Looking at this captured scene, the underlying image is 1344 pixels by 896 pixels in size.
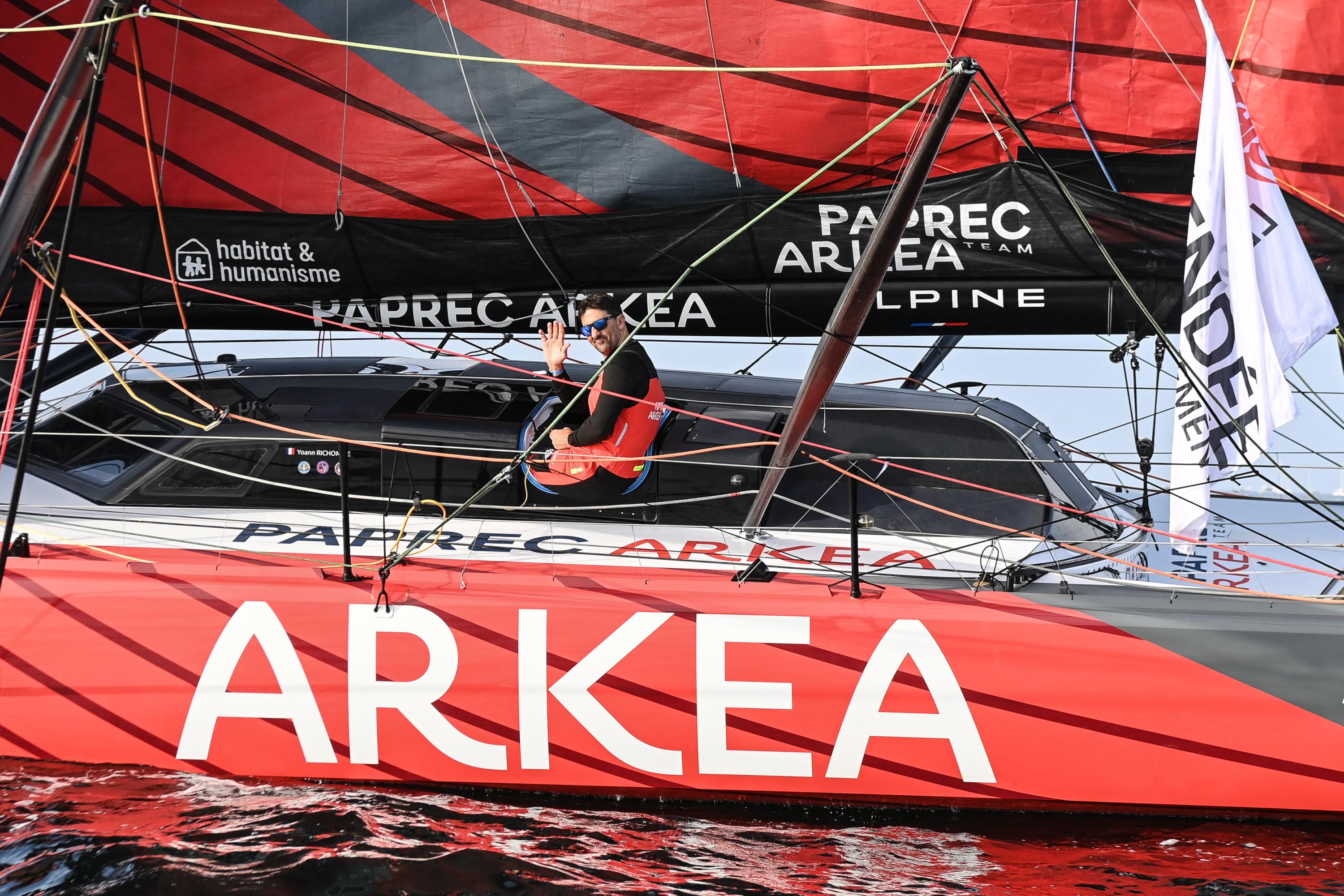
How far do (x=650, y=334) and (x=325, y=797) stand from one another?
194 centimetres

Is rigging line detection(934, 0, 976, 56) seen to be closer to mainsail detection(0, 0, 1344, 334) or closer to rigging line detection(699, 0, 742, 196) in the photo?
mainsail detection(0, 0, 1344, 334)

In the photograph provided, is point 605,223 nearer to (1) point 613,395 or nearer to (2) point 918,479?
(1) point 613,395

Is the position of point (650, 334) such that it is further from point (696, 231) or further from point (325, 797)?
point (325, 797)

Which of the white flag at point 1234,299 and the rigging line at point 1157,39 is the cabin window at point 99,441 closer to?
the white flag at point 1234,299

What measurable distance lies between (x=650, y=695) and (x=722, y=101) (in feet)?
6.56

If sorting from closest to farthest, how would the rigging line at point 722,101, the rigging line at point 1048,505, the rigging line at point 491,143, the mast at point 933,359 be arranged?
1. the rigging line at point 1048,505
2. the rigging line at point 722,101
3. the rigging line at point 491,143
4. the mast at point 933,359

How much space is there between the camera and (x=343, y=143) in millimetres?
3947

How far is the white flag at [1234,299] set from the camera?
2980mm

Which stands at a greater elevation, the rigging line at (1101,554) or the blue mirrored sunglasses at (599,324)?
the blue mirrored sunglasses at (599,324)

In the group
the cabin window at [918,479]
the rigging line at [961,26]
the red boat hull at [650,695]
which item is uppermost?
the rigging line at [961,26]

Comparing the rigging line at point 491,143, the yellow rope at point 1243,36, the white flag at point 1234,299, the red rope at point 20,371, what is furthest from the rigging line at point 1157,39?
the red rope at point 20,371

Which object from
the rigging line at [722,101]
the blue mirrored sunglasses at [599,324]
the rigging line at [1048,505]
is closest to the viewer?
the rigging line at [1048,505]

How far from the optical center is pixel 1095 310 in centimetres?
375

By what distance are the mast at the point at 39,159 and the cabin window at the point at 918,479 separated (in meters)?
2.22
